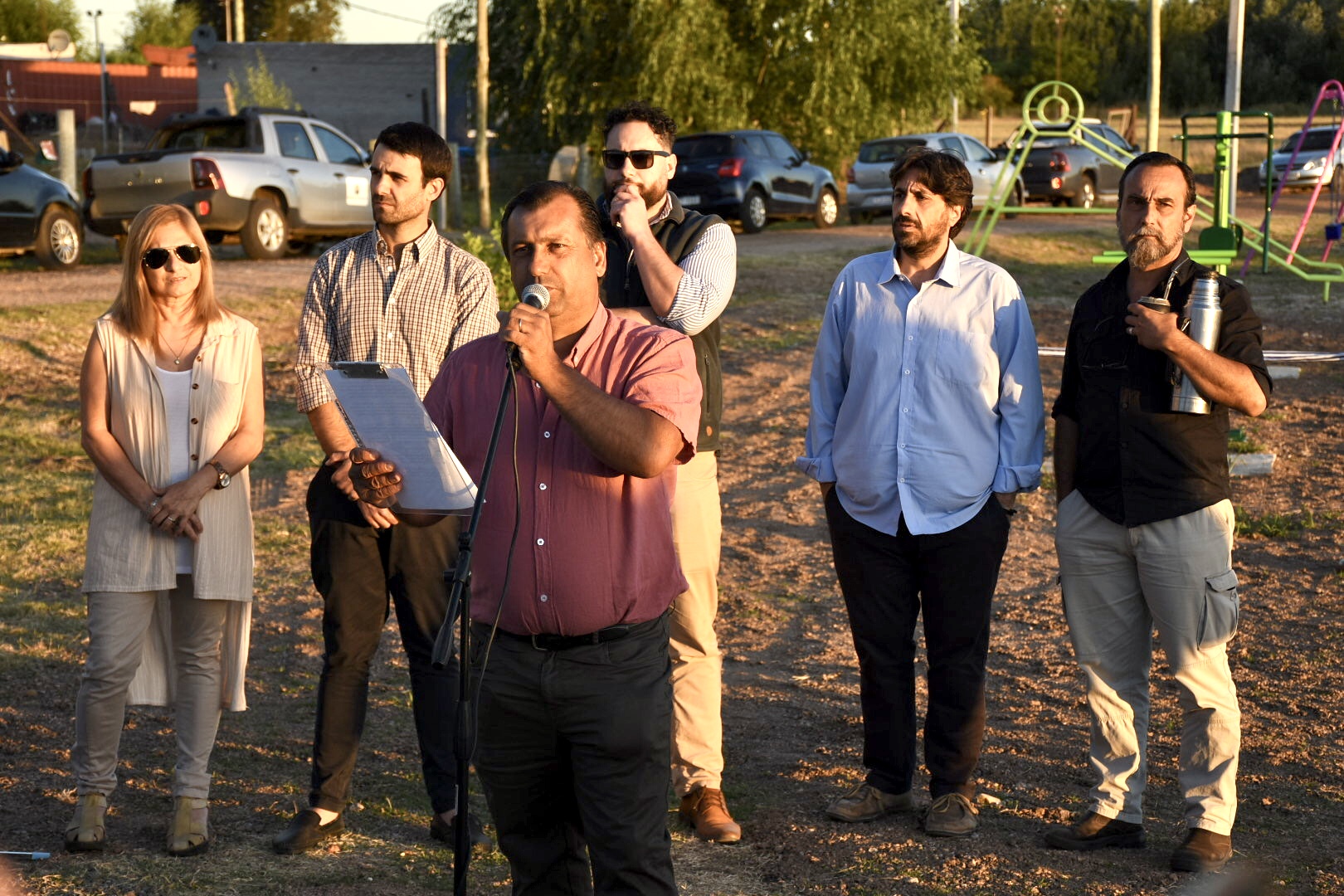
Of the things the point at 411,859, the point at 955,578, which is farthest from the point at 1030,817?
the point at 411,859

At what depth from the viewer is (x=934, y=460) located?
15.6 feet

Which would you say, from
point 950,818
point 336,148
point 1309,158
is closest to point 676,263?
point 950,818

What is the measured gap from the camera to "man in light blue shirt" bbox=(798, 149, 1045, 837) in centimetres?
477

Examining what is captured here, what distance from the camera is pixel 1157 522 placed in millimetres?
4488

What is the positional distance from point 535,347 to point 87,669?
2625 mm

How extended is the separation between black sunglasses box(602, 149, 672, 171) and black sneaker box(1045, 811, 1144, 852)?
2426 mm

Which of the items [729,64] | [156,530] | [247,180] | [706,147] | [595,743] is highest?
[729,64]

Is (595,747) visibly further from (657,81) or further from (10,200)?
(657,81)

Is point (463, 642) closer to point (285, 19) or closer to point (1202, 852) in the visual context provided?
point (1202, 852)

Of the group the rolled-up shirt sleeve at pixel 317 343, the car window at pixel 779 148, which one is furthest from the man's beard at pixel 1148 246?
the car window at pixel 779 148

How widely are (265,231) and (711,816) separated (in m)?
14.8

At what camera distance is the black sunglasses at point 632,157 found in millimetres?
4574

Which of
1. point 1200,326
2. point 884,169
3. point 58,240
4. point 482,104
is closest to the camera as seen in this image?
point 1200,326

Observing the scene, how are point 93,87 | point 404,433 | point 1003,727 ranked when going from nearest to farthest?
point 404,433 < point 1003,727 < point 93,87
